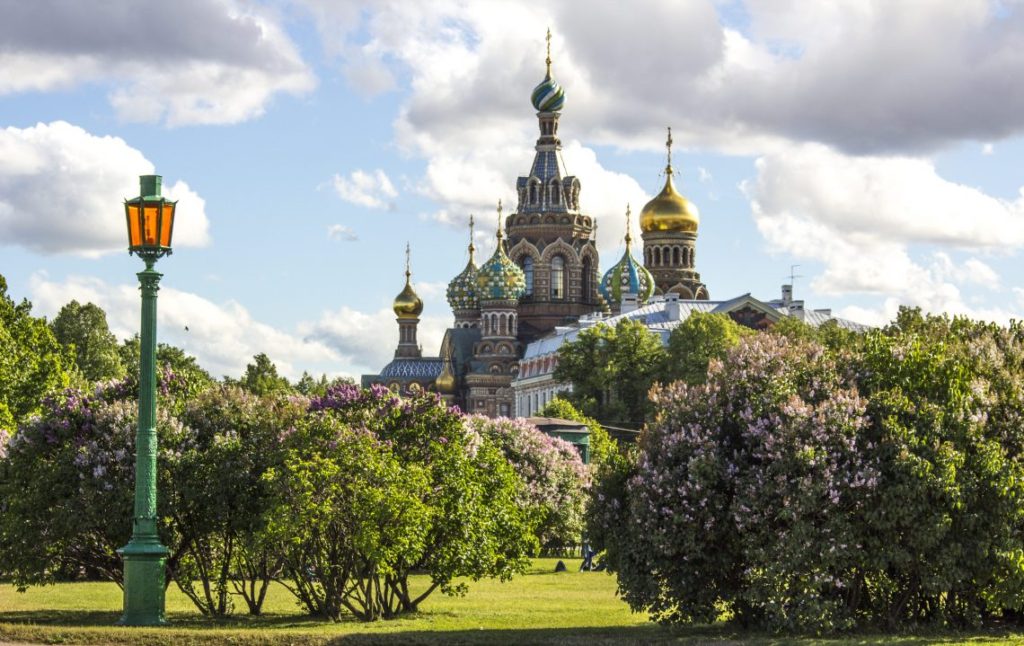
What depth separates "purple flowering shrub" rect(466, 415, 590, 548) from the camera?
1992 inches

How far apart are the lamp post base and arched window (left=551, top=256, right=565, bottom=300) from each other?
393ft

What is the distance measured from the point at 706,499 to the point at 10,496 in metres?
10.8

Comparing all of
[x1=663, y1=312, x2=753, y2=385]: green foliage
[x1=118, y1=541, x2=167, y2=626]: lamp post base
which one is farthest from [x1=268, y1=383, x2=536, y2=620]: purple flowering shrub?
[x1=663, y1=312, x2=753, y2=385]: green foliage

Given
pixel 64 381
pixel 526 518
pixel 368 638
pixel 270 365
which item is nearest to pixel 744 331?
Answer: pixel 270 365

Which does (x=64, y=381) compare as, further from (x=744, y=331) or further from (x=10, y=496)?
(x=744, y=331)

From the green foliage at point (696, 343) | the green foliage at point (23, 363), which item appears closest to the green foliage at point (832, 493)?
the green foliage at point (23, 363)

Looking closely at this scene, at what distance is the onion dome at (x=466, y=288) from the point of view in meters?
146

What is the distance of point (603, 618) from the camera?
2831 centimetres

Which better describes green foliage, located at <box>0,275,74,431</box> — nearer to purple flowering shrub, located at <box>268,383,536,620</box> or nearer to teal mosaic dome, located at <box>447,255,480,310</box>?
purple flowering shrub, located at <box>268,383,536,620</box>

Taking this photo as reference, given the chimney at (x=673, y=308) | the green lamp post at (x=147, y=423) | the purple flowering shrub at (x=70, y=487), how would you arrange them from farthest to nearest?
1. the chimney at (x=673, y=308)
2. the purple flowering shrub at (x=70, y=487)
3. the green lamp post at (x=147, y=423)

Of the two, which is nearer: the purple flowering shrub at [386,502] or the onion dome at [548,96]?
the purple flowering shrub at [386,502]

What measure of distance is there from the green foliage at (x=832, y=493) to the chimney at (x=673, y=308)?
3758 inches

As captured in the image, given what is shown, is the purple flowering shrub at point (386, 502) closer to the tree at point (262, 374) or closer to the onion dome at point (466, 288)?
the tree at point (262, 374)

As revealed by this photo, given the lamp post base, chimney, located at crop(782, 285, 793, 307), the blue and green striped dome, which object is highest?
the blue and green striped dome
